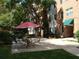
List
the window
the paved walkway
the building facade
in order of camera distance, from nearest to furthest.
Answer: the paved walkway, the building facade, the window

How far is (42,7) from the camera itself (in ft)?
122

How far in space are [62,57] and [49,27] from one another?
25556mm

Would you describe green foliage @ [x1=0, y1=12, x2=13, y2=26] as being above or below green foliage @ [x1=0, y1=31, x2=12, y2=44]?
above

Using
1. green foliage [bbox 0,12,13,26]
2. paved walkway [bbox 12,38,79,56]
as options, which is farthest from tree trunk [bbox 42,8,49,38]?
paved walkway [bbox 12,38,79,56]

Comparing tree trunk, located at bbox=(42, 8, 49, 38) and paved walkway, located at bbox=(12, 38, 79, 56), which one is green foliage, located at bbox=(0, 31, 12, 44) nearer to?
paved walkway, located at bbox=(12, 38, 79, 56)

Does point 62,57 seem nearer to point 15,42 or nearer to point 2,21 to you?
point 15,42

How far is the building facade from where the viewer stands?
30281mm

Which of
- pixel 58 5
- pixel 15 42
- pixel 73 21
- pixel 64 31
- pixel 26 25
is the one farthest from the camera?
pixel 58 5

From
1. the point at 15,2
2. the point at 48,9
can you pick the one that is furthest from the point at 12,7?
the point at 48,9

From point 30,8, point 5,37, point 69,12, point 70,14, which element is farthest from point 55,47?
point 30,8

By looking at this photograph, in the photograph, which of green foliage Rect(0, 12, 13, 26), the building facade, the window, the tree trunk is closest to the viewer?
the building facade

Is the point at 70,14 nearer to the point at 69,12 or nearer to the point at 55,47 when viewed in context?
the point at 69,12

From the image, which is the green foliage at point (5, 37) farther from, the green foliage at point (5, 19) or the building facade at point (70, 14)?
the green foliage at point (5, 19)

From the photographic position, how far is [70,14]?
1297 inches
